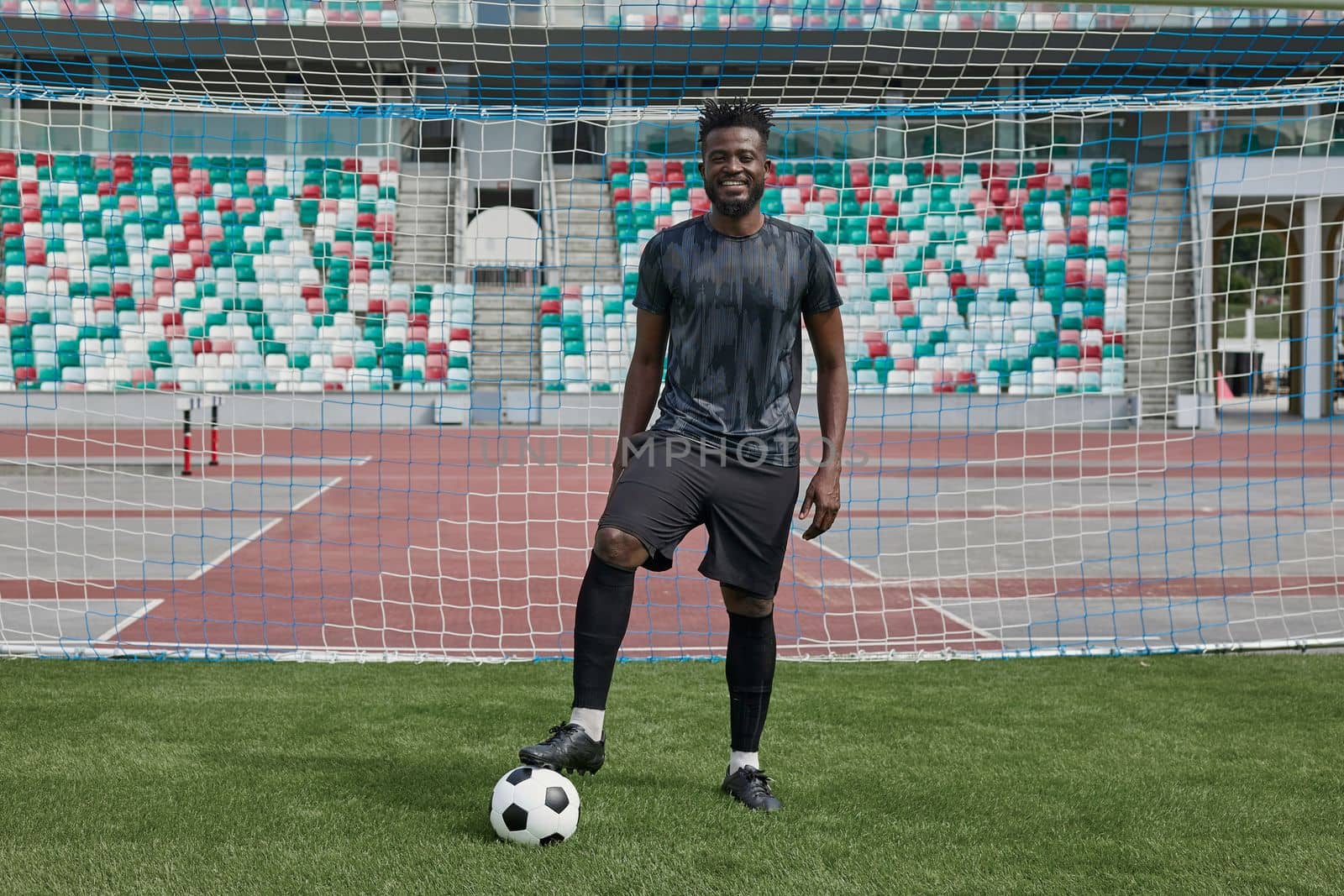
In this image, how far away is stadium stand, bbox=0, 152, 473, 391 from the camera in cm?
1916

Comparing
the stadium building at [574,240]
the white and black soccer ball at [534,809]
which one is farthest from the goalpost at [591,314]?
the white and black soccer ball at [534,809]

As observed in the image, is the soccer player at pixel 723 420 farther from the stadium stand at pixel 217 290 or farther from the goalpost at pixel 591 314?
the stadium stand at pixel 217 290

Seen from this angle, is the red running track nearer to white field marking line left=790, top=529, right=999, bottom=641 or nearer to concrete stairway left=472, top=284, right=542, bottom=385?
white field marking line left=790, top=529, right=999, bottom=641

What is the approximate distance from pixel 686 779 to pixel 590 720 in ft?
1.67

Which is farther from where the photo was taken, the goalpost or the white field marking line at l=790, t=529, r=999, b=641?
the goalpost

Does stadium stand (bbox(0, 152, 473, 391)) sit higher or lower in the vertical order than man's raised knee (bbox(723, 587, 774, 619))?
higher

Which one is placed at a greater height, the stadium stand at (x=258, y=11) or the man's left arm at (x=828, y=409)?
the stadium stand at (x=258, y=11)

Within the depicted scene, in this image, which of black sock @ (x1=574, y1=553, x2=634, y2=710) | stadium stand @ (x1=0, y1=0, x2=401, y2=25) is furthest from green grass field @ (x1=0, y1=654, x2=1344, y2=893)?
stadium stand @ (x1=0, y1=0, x2=401, y2=25)

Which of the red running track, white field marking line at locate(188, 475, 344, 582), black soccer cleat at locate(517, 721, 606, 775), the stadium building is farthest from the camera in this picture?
the stadium building

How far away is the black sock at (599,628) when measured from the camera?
3.42 meters

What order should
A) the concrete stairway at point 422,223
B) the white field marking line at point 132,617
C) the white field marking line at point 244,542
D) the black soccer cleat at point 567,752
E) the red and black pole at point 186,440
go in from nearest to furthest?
the black soccer cleat at point 567,752
the white field marking line at point 132,617
the white field marking line at point 244,542
the red and black pole at point 186,440
the concrete stairway at point 422,223

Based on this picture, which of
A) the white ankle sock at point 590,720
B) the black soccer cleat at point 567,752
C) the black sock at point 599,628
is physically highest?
the black sock at point 599,628

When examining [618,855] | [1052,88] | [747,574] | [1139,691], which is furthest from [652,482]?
[1052,88]

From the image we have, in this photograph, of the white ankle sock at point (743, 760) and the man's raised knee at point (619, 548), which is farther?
the white ankle sock at point (743, 760)
